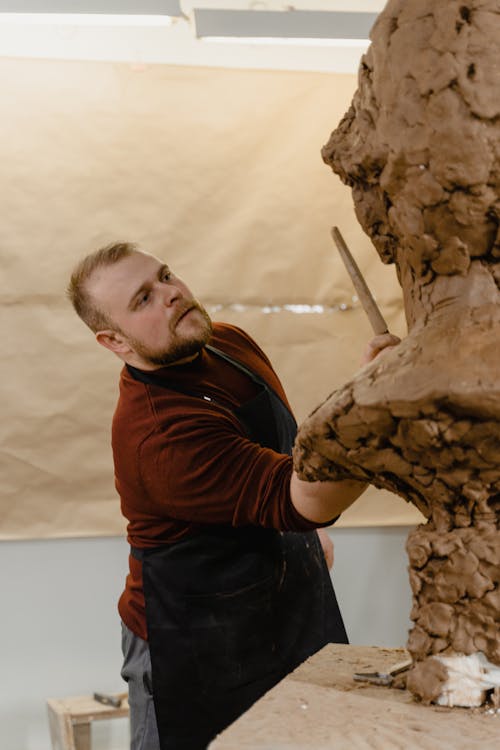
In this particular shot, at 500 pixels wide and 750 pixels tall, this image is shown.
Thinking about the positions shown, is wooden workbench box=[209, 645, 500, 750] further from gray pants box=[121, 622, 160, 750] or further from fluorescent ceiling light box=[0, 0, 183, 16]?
fluorescent ceiling light box=[0, 0, 183, 16]

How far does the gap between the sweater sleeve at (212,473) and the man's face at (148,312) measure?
0.13 metres

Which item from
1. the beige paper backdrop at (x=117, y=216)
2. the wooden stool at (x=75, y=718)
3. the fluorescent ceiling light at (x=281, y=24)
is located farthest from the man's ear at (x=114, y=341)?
the wooden stool at (x=75, y=718)

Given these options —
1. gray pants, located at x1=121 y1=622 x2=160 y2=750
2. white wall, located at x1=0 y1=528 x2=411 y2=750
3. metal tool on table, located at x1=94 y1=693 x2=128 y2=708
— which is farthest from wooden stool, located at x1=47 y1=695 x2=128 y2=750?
gray pants, located at x1=121 y1=622 x2=160 y2=750

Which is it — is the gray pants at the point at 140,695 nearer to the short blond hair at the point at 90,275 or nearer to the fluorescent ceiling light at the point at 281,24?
the short blond hair at the point at 90,275

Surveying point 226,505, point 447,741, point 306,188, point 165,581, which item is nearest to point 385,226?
point 226,505

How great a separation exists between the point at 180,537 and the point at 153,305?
0.51 meters

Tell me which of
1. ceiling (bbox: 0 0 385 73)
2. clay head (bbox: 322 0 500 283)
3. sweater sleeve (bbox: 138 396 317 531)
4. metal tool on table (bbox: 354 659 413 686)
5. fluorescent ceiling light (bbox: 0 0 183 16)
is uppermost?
fluorescent ceiling light (bbox: 0 0 183 16)

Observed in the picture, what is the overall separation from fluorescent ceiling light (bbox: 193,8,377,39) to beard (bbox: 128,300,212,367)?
1.04 m

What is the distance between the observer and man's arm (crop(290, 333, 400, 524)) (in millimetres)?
1546

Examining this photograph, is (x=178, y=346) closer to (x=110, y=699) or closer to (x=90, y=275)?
(x=90, y=275)

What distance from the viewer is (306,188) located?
10.1 feet

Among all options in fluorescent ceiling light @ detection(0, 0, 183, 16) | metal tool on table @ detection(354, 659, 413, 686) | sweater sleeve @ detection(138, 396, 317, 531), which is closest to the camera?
metal tool on table @ detection(354, 659, 413, 686)

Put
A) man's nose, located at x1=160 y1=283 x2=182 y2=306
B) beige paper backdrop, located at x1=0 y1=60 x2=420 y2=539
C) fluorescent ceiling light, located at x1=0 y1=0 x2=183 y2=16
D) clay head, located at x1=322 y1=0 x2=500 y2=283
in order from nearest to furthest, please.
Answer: clay head, located at x1=322 y1=0 x2=500 y2=283 → man's nose, located at x1=160 y1=283 x2=182 y2=306 → fluorescent ceiling light, located at x1=0 y1=0 x2=183 y2=16 → beige paper backdrop, located at x1=0 y1=60 x2=420 y2=539

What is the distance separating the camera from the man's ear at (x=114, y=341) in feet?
6.53
